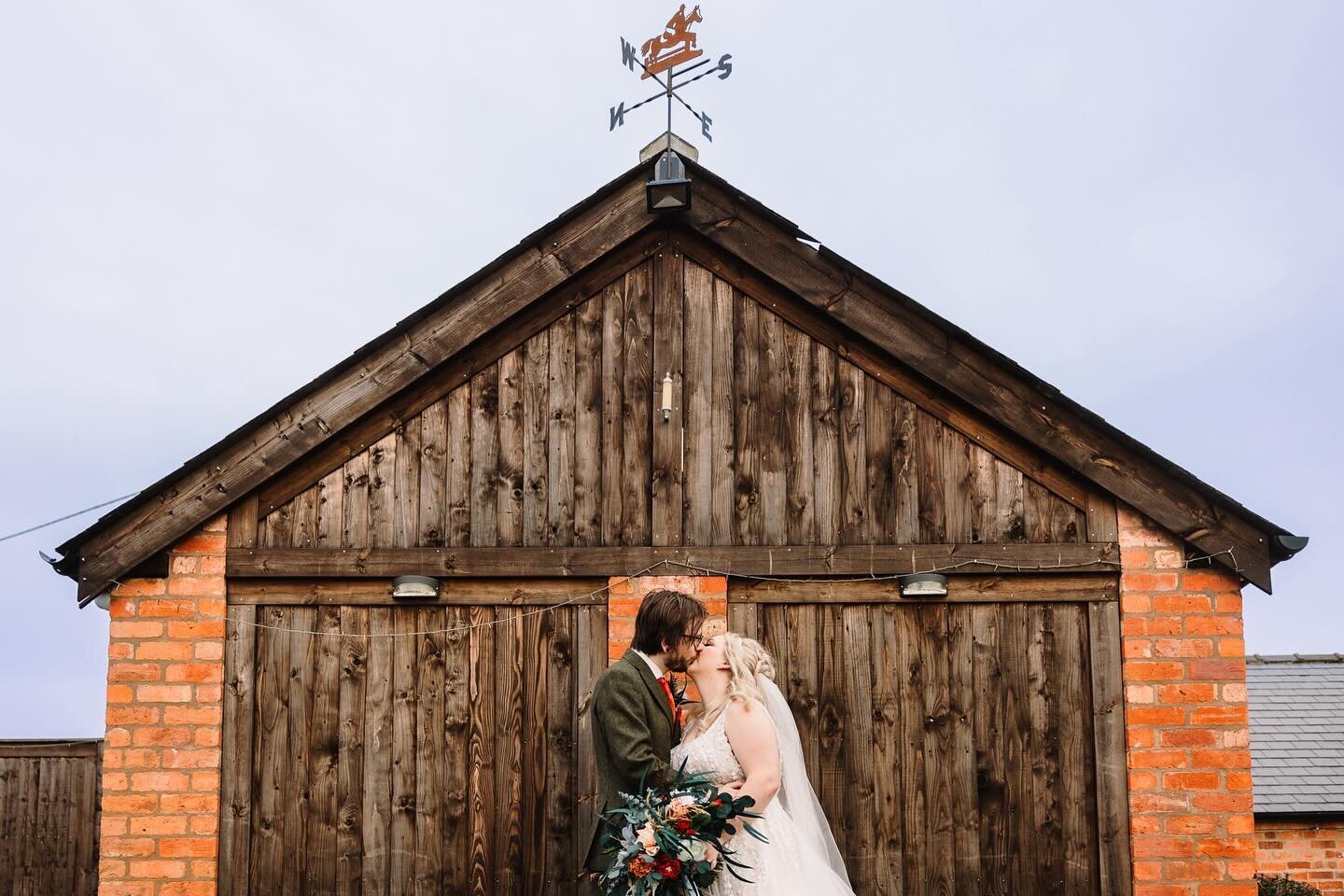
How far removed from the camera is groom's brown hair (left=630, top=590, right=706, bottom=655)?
4.82m

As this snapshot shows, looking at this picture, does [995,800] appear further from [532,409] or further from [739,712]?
[532,409]

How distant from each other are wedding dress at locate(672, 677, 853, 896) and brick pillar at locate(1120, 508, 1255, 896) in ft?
5.58

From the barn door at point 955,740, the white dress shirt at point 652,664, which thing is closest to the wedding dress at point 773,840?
the white dress shirt at point 652,664

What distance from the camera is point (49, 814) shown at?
1048 cm

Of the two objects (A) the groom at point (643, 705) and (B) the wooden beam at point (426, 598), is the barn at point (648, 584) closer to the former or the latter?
(B) the wooden beam at point (426, 598)

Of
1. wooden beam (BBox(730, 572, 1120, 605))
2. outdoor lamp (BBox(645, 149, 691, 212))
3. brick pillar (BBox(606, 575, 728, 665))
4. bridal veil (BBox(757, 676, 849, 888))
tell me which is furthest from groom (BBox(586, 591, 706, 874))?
outdoor lamp (BBox(645, 149, 691, 212))

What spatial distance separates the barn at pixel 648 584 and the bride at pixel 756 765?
2.70 feet

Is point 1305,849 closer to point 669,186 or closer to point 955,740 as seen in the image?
point 955,740

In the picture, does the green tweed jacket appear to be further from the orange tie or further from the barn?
the barn

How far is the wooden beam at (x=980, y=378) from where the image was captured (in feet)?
18.9

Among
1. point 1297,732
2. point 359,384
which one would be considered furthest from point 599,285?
point 1297,732

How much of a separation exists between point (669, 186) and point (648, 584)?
6.43 ft

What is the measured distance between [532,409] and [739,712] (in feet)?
6.77

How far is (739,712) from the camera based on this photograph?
488 cm
